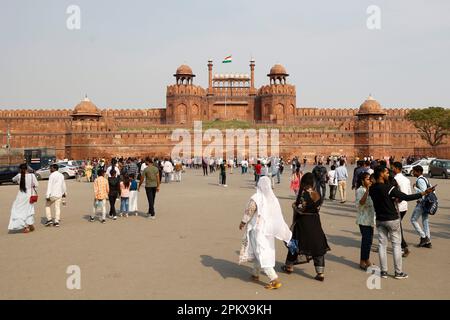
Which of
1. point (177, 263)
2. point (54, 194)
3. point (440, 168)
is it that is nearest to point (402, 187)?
point (177, 263)

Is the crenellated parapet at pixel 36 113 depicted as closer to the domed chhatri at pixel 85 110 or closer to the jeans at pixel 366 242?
the domed chhatri at pixel 85 110

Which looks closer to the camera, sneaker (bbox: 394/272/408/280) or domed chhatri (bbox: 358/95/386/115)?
sneaker (bbox: 394/272/408/280)

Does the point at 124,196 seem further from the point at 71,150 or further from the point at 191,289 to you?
the point at 71,150

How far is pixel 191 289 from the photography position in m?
4.42

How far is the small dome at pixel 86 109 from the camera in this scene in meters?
42.1

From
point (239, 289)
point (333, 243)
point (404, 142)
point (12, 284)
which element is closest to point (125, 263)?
point (12, 284)

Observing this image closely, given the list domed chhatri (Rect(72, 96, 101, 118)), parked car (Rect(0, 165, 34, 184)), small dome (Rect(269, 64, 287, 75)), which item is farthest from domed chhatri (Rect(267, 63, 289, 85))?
parked car (Rect(0, 165, 34, 184))

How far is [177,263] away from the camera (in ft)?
17.8

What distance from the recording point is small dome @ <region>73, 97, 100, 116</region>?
4206cm

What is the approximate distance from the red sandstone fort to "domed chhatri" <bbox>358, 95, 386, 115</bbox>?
0.33 ft

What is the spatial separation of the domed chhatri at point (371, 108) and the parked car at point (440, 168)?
67.0 ft

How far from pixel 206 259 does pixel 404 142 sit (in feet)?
135

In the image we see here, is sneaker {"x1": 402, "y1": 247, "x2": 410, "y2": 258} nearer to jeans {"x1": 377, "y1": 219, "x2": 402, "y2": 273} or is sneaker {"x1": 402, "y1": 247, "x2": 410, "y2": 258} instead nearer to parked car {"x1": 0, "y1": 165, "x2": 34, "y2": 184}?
jeans {"x1": 377, "y1": 219, "x2": 402, "y2": 273}

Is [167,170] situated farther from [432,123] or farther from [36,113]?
[36,113]
